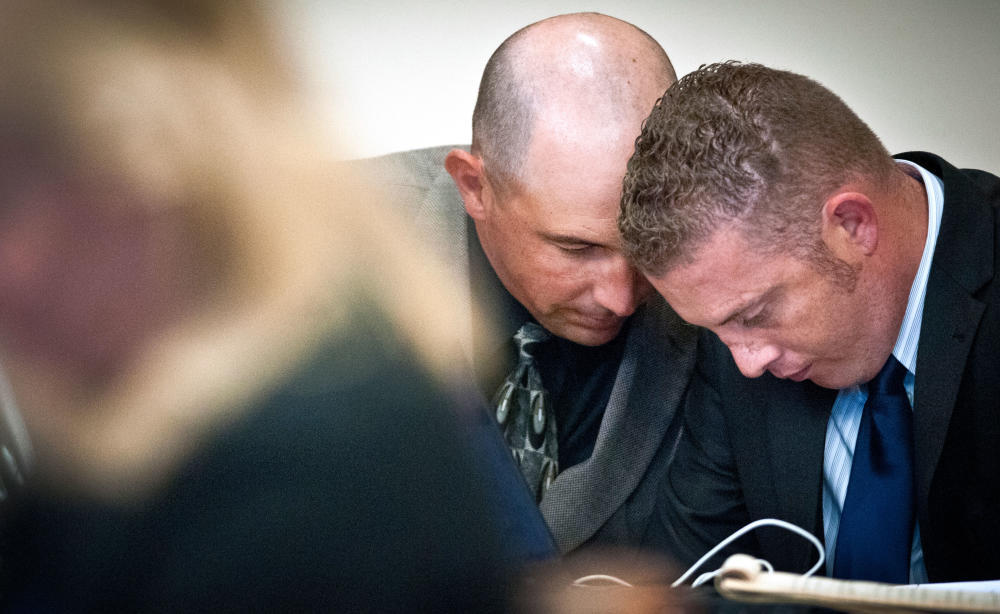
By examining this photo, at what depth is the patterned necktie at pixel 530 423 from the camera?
139 centimetres

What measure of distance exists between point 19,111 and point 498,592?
31cm

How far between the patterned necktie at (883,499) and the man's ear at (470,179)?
651mm

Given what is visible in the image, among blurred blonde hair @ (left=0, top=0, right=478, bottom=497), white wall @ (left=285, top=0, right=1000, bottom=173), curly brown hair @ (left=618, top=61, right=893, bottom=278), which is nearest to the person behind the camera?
blurred blonde hair @ (left=0, top=0, right=478, bottom=497)

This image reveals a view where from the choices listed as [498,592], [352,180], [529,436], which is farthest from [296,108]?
[529,436]

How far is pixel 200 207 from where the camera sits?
1.09 feet

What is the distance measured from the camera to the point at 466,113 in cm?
191

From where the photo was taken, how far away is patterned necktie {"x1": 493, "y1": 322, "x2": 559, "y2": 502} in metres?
1.39

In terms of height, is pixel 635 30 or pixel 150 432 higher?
pixel 635 30

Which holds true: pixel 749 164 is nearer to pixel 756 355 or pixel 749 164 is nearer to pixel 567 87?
pixel 756 355

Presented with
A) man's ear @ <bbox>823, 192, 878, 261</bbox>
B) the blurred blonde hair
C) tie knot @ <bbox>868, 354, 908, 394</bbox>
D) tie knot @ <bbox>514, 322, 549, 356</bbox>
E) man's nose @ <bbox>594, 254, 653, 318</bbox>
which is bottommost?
tie knot @ <bbox>514, 322, 549, 356</bbox>

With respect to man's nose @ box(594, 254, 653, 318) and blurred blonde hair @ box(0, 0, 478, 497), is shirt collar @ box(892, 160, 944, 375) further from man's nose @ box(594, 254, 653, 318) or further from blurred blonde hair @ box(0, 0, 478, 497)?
blurred blonde hair @ box(0, 0, 478, 497)

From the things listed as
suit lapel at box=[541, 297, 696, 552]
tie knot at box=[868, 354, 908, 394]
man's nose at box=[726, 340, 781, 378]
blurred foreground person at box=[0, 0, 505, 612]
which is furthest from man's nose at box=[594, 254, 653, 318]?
blurred foreground person at box=[0, 0, 505, 612]

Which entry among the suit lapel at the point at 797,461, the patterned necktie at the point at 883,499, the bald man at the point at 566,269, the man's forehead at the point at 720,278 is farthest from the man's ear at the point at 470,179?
the patterned necktie at the point at 883,499

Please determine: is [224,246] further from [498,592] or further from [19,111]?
[498,592]
